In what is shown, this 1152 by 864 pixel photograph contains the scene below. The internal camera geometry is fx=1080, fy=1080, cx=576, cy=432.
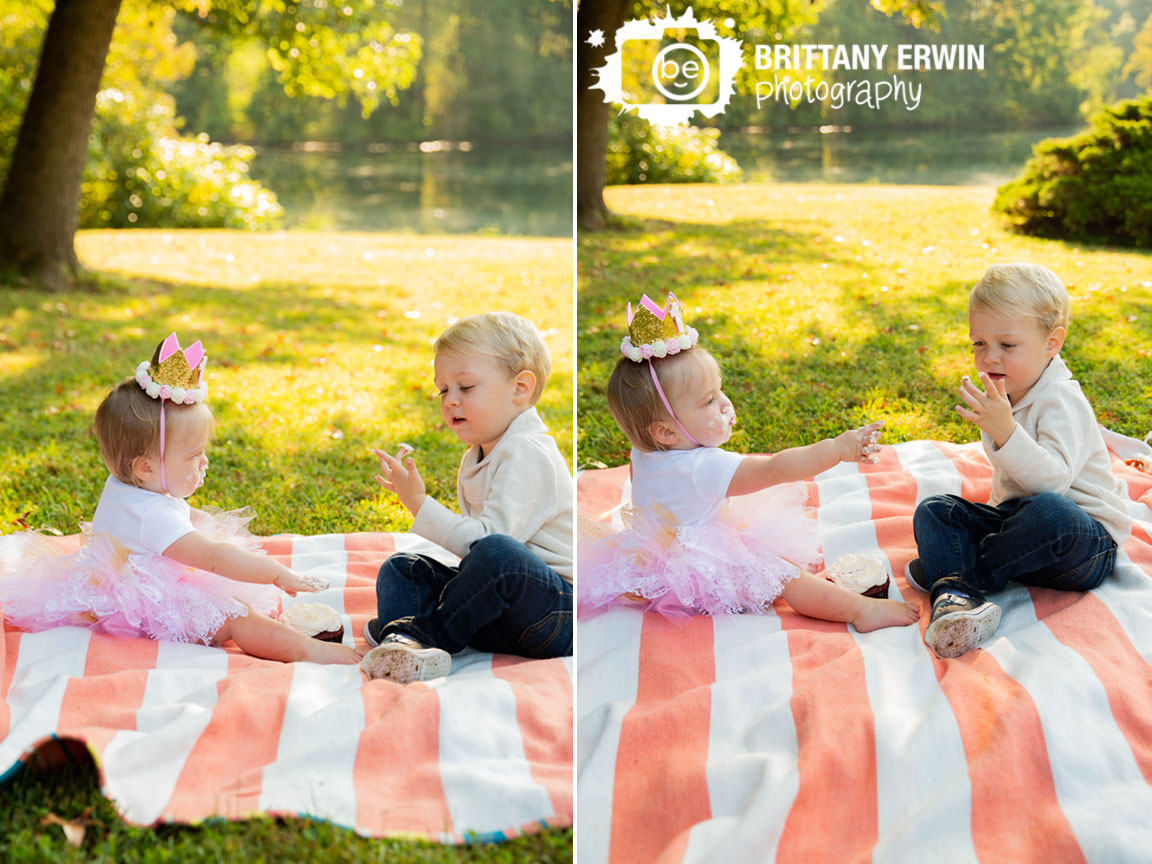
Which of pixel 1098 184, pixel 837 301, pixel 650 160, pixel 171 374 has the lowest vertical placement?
pixel 837 301

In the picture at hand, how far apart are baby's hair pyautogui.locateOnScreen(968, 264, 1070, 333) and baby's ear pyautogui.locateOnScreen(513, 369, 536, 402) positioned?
3.81 ft

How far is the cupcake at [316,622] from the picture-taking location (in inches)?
104

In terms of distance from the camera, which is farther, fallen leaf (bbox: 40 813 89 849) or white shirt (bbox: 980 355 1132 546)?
white shirt (bbox: 980 355 1132 546)

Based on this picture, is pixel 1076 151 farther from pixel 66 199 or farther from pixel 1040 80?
pixel 66 199

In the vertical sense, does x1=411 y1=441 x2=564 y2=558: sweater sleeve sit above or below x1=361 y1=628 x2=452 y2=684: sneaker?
above

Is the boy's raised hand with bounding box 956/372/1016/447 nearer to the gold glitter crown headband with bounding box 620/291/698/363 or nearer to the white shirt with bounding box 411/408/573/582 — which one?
the gold glitter crown headband with bounding box 620/291/698/363


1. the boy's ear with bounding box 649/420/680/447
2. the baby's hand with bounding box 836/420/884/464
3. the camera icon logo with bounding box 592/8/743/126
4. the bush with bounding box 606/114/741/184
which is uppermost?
the camera icon logo with bounding box 592/8/743/126

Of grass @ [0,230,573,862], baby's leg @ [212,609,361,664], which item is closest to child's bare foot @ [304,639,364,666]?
baby's leg @ [212,609,361,664]

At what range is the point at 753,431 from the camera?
4477mm

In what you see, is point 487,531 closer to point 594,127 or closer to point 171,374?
point 171,374

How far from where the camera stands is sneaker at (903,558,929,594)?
9.05 ft

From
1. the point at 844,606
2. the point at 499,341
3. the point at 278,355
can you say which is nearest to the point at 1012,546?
the point at 844,606

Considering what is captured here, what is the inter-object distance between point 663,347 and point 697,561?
1.75 ft

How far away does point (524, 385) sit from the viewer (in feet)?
8.93
